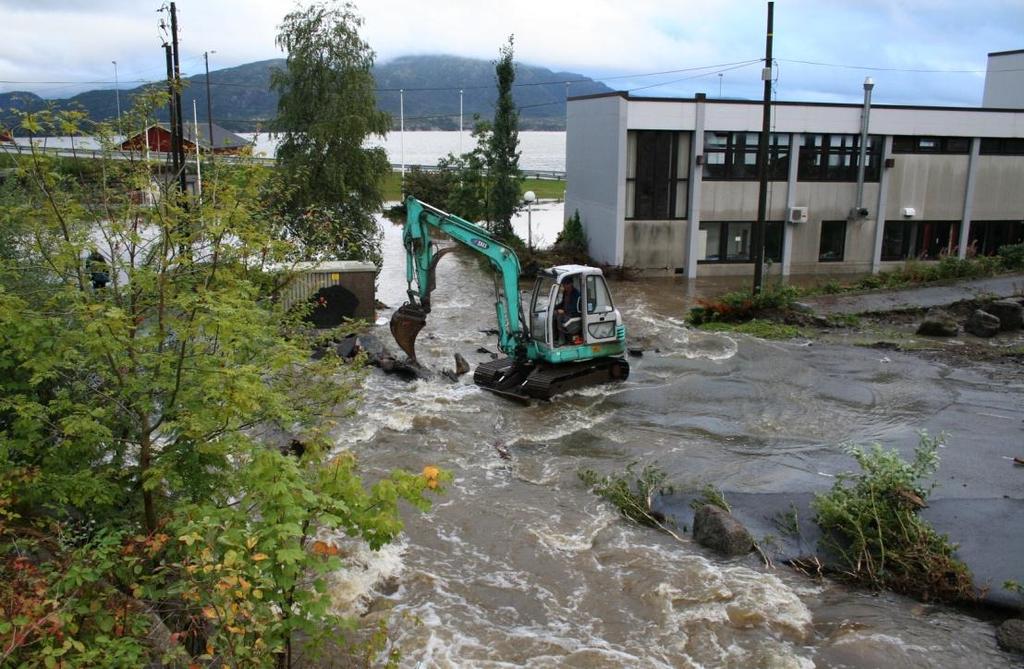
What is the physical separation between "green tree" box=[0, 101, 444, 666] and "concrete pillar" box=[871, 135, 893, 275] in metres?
28.1

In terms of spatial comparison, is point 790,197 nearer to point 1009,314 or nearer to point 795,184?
point 795,184

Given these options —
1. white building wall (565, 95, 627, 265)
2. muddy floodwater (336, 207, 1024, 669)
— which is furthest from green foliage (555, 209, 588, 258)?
muddy floodwater (336, 207, 1024, 669)

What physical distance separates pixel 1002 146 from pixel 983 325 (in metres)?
14.2

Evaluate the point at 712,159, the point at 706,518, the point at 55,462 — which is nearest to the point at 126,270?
the point at 55,462

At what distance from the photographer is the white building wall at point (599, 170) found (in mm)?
28812

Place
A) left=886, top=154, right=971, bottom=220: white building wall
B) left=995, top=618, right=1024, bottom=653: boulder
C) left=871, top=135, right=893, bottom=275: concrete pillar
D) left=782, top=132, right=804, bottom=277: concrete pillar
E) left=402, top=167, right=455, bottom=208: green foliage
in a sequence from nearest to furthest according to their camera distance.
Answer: left=995, top=618, right=1024, bottom=653: boulder
left=782, top=132, right=804, bottom=277: concrete pillar
left=871, top=135, right=893, bottom=275: concrete pillar
left=886, top=154, right=971, bottom=220: white building wall
left=402, top=167, right=455, bottom=208: green foliage

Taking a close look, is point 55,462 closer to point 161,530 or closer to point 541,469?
point 161,530

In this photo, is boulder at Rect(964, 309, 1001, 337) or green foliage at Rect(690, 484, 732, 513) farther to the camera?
boulder at Rect(964, 309, 1001, 337)

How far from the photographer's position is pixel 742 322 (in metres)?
22.4

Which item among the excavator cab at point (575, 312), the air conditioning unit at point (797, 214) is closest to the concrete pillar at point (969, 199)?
the air conditioning unit at point (797, 214)

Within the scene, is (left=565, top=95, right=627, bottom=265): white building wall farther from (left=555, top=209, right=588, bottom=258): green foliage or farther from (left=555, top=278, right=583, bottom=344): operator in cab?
(left=555, top=278, right=583, bottom=344): operator in cab

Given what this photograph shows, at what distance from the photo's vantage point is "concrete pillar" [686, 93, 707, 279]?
28.7m

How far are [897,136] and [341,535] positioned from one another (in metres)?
27.6

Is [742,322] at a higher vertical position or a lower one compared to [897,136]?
lower
